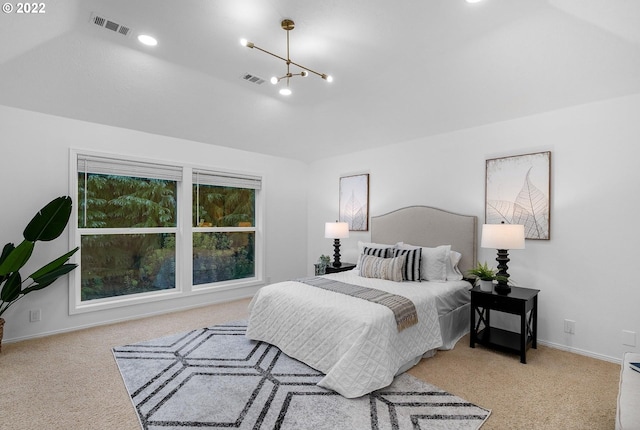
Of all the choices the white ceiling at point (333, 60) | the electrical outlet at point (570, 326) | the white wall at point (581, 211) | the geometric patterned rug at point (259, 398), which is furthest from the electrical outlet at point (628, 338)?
the white ceiling at point (333, 60)

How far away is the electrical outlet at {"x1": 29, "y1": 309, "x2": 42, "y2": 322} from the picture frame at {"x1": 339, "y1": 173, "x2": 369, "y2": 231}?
3.94 m

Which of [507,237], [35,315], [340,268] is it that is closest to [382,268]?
[340,268]

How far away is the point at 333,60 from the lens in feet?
10.0

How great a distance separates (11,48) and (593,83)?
4984 mm

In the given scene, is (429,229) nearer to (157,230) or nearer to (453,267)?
(453,267)

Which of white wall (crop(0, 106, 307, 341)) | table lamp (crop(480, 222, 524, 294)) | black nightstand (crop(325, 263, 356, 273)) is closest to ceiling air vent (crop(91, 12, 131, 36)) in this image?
white wall (crop(0, 106, 307, 341))

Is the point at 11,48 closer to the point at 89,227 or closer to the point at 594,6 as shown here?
the point at 89,227

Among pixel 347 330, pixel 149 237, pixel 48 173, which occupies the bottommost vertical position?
pixel 347 330

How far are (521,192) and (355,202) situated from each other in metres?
2.31

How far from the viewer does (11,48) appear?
8.68ft

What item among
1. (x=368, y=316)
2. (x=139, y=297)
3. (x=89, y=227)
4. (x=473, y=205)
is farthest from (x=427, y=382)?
(x=89, y=227)

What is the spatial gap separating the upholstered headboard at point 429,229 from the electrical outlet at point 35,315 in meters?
4.01

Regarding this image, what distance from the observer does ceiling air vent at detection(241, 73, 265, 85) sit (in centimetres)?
339

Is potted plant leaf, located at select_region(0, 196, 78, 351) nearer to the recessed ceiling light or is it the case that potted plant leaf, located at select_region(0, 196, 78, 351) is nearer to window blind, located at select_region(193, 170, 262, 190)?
window blind, located at select_region(193, 170, 262, 190)
